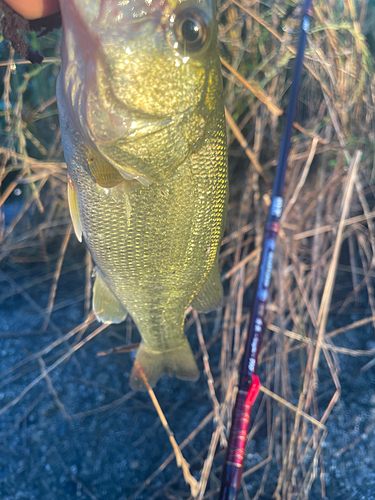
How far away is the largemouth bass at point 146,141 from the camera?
0.61 m

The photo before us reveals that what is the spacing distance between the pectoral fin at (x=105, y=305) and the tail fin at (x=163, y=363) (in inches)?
6.4

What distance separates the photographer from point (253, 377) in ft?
3.21

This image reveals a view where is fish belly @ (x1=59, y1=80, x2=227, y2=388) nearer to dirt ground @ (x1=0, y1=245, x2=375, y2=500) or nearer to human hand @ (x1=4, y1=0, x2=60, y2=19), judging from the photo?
human hand @ (x1=4, y1=0, x2=60, y2=19)

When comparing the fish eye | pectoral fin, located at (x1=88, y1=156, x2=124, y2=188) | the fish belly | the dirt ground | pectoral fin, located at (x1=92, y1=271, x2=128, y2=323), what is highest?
the fish eye

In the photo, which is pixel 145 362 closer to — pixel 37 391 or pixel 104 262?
pixel 104 262

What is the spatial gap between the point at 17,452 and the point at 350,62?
112 inches

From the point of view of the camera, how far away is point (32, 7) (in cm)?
76

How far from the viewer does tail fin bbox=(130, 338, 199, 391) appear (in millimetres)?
1106

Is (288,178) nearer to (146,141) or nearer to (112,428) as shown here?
(146,141)

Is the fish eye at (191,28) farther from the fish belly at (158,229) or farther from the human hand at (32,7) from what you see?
the human hand at (32,7)

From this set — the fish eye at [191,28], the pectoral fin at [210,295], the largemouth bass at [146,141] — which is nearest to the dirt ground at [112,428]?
the pectoral fin at [210,295]

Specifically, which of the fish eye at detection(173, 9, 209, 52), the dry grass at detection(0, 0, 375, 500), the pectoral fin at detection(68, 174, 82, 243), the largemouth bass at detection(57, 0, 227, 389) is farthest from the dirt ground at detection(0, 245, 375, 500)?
the fish eye at detection(173, 9, 209, 52)

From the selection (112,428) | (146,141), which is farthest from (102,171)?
(112,428)

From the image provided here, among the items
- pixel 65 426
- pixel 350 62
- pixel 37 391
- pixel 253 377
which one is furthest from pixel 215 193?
pixel 37 391
